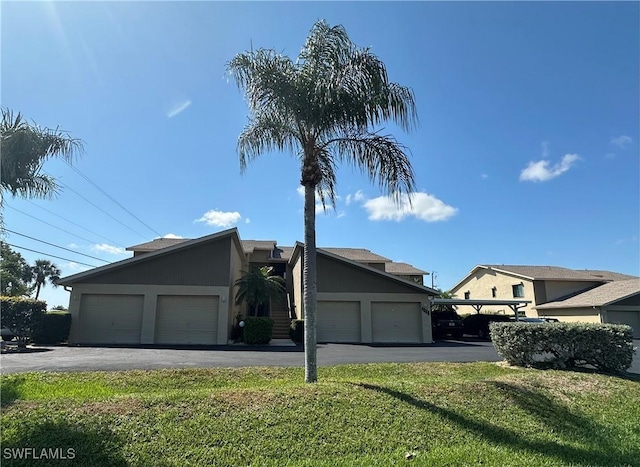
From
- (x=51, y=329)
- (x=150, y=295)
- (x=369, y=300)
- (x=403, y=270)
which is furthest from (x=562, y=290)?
(x=51, y=329)

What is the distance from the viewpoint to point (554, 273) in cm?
3312

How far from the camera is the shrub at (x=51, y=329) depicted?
55.5 feet

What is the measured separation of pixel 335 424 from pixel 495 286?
33718mm

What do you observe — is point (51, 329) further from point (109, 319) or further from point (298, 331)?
point (298, 331)

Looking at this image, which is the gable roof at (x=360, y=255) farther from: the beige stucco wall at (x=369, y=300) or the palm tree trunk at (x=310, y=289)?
the palm tree trunk at (x=310, y=289)

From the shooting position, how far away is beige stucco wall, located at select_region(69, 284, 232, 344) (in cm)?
1794

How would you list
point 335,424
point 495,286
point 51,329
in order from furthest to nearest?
point 495,286
point 51,329
point 335,424

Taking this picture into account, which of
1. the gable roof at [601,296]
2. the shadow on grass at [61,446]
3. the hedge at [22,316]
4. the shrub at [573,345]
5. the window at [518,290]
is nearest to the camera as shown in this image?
the shadow on grass at [61,446]

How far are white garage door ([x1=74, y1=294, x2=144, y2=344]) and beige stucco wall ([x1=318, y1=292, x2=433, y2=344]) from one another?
28.8ft

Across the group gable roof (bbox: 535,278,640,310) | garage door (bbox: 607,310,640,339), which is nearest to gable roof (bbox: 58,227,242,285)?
gable roof (bbox: 535,278,640,310)

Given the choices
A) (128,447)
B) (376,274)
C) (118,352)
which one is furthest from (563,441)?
(376,274)

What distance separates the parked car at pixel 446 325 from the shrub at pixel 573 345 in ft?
44.8

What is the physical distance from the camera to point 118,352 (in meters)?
13.4

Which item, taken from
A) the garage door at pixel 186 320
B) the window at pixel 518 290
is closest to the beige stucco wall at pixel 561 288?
the window at pixel 518 290
